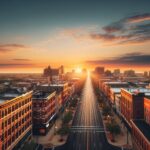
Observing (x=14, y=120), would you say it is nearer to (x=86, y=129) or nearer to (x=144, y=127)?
(x=86, y=129)

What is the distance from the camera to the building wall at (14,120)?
6287 centimetres

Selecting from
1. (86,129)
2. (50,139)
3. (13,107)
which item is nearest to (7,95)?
(13,107)

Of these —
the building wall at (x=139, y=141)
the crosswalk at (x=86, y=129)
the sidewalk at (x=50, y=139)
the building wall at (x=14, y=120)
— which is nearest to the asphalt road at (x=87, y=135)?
the crosswalk at (x=86, y=129)

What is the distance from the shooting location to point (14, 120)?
70688 mm

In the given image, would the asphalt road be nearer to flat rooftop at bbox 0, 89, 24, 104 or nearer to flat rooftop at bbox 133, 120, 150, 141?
flat rooftop at bbox 133, 120, 150, 141

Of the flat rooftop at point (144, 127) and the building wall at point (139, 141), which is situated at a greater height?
the flat rooftop at point (144, 127)

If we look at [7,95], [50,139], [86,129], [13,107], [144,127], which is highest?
[7,95]

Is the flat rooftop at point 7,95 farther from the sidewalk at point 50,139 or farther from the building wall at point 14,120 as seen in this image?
the sidewalk at point 50,139

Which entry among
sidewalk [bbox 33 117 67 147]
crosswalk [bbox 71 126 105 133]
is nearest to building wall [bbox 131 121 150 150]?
crosswalk [bbox 71 126 105 133]

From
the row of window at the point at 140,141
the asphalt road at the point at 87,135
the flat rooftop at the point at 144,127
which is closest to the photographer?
the row of window at the point at 140,141

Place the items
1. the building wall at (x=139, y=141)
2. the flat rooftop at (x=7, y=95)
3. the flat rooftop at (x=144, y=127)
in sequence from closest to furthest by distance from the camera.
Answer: the building wall at (x=139, y=141)
the flat rooftop at (x=144, y=127)
the flat rooftop at (x=7, y=95)

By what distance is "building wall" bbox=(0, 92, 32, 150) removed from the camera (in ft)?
206

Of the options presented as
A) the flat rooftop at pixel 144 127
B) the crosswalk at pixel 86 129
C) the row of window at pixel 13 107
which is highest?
the row of window at pixel 13 107

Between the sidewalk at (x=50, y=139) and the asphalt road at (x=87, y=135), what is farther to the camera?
the sidewalk at (x=50, y=139)
